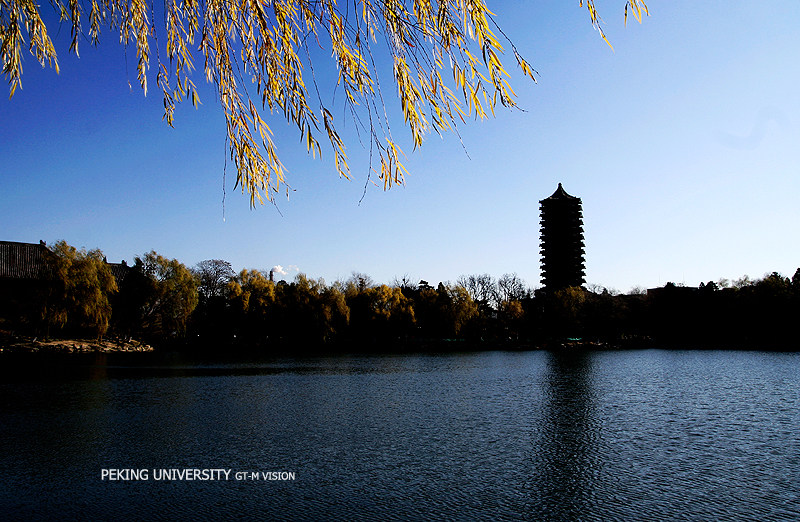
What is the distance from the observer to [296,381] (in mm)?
23594

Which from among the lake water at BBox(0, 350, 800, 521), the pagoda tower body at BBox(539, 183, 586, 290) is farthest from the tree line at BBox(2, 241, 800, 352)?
the lake water at BBox(0, 350, 800, 521)

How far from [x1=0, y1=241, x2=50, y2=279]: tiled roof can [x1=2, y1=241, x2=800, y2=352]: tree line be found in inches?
346

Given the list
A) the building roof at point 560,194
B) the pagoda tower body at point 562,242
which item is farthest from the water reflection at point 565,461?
the building roof at point 560,194

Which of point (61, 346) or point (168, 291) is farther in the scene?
point (168, 291)

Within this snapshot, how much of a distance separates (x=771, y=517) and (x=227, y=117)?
8.10 meters

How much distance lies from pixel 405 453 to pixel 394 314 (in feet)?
200

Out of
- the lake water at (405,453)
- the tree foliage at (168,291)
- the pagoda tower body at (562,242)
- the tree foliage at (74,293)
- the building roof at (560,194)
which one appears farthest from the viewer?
the building roof at (560,194)

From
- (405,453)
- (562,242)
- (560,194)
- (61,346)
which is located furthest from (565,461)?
(560,194)

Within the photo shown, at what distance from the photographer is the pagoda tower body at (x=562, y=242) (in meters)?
101

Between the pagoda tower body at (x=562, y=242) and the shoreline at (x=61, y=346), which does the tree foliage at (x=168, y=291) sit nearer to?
the shoreline at (x=61, y=346)

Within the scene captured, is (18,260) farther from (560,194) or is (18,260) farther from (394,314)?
(560,194)

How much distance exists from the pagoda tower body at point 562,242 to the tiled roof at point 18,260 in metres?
80.4

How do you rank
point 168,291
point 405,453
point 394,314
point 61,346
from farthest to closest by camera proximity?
point 394,314 < point 168,291 < point 61,346 < point 405,453

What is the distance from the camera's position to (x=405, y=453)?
33.0 feet
